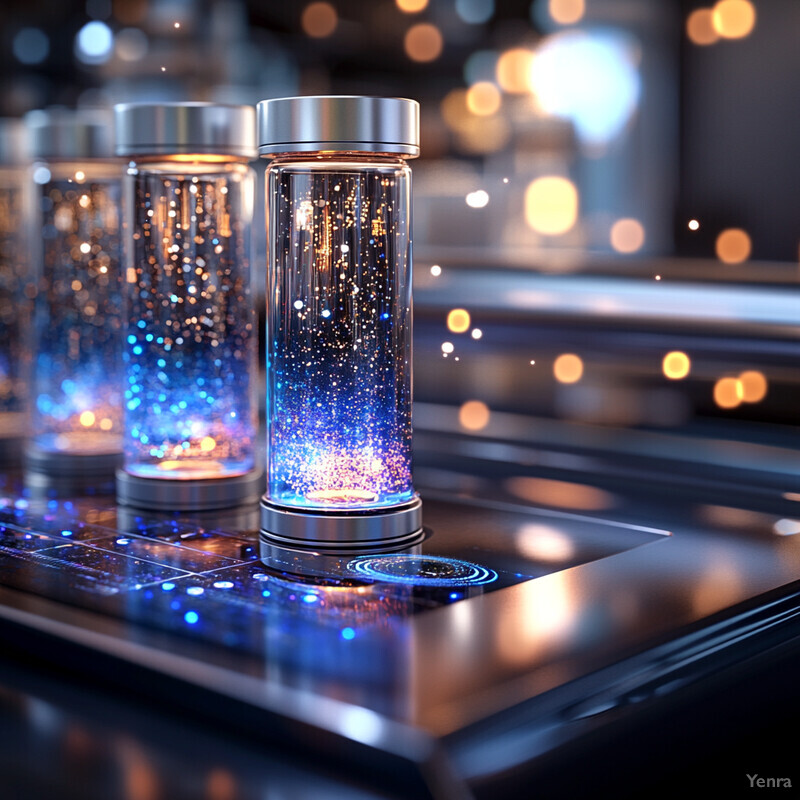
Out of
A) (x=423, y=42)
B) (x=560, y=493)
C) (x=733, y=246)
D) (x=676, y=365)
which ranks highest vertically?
(x=423, y=42)

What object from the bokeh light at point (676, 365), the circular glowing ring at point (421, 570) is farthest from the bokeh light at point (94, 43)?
the circular glowing ring at point (421, 570)

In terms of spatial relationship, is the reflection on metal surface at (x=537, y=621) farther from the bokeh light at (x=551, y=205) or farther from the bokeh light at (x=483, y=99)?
the bokeh light at (x=483, y=99)

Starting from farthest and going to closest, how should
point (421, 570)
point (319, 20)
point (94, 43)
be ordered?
1. point (94, 43)
2. point (319, 20)
3. point (421, 570)

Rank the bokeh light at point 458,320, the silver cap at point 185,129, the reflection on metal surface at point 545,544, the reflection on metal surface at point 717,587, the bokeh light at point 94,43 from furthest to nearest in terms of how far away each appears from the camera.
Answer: the bokeh light at point 94,43 < the bokeh light at point 458,320 < the silver cap at point 185,129 < the reflection on metal surface at point 545,544 < the reflection on metal surface at point 717,587

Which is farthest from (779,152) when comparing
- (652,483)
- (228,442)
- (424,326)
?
(228,442)

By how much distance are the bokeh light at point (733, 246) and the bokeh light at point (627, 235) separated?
9 centimetres


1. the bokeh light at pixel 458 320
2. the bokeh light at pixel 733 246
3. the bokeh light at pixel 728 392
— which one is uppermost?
the bokeh light at pixel 733 246

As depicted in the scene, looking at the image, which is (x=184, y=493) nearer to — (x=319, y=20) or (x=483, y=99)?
(x=483, y=99)

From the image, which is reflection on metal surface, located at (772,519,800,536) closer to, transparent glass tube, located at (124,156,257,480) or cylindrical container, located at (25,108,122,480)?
transparent glass tube, located at (124,156,257,480)

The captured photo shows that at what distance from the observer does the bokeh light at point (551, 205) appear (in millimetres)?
1118

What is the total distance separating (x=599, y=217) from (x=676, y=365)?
0.57 ft

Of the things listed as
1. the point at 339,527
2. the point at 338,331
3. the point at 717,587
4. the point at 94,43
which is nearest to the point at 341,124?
the point at 338,331

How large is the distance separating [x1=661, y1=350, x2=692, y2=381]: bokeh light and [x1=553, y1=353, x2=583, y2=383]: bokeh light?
92mm

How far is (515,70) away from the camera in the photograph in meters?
1.15
